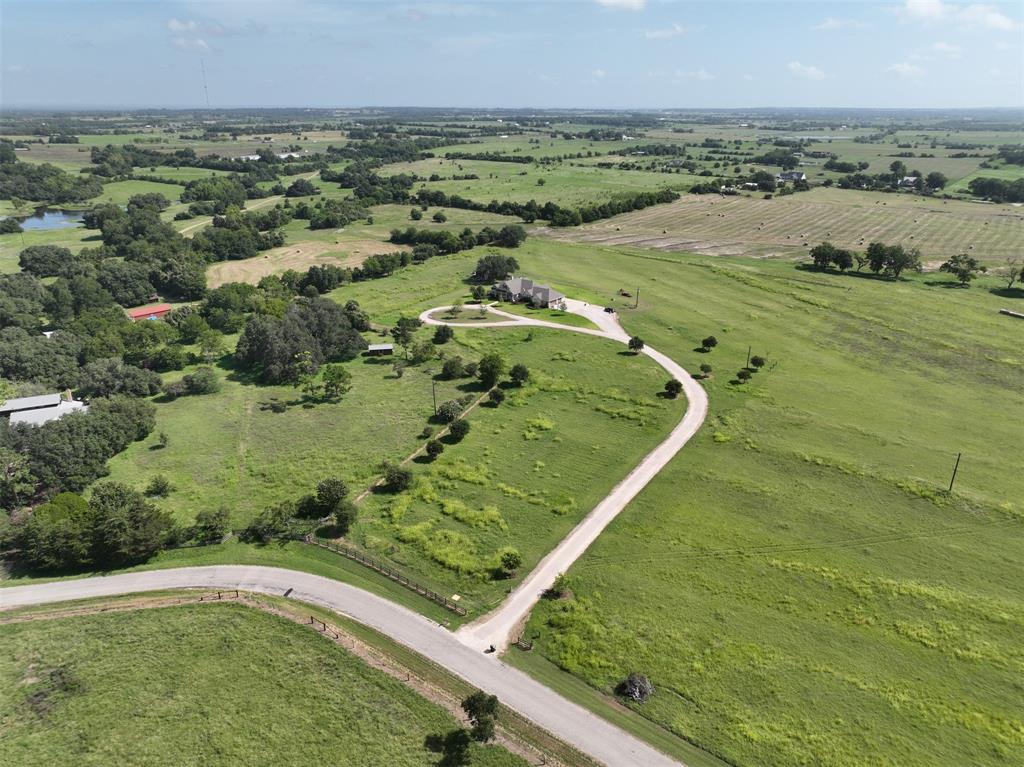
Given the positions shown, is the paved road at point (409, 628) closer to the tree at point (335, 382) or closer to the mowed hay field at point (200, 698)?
the mowed hay field at point (200, 698)

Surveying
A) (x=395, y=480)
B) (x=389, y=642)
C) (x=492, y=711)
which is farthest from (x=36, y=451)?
(x=492, y=711)

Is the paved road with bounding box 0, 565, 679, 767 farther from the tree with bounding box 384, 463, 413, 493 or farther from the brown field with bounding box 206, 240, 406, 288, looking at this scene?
the brown field with bounding box 206, 240, 406, 288

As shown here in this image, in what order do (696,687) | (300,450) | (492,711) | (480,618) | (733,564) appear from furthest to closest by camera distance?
(300,450) < (733,564) < (480,618) < (696,687) < (492,711)

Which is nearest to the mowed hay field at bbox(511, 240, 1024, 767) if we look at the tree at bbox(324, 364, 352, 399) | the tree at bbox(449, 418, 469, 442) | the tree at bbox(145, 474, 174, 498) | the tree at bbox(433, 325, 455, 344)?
the tree at bbox(449, 418, 469, 442)

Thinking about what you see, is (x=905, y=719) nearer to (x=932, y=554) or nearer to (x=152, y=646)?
(x=932, y=554)

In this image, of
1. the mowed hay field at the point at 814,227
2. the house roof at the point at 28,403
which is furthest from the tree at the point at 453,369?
the mowed hay field at the point at 814,227
